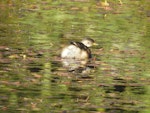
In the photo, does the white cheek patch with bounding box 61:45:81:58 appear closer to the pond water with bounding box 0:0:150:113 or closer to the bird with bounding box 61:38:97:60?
the bird with bounding box 61:38:97:60

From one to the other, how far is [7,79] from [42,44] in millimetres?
3254

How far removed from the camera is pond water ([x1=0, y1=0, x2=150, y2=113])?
9234 mm

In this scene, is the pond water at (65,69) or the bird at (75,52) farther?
the bird at (75,52)

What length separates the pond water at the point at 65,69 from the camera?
9234mm

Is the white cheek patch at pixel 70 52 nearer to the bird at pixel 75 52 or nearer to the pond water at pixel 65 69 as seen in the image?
the bird at pixel 75 52

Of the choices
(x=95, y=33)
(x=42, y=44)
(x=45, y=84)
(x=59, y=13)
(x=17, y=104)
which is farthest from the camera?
(x=59, y=13)

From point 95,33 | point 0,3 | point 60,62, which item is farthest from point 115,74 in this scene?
point 0,3

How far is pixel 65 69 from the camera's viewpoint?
37.2 ft

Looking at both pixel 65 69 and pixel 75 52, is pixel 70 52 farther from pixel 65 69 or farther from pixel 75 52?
pixel 65 69

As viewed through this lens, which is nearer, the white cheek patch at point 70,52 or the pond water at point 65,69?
the pond water at point 65,69

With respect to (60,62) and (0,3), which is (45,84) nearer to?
(60,62)

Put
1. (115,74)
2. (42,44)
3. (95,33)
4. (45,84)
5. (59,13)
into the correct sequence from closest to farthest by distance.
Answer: (45,84)
(115,74)
(42,44)
(95,33)
(59,13)

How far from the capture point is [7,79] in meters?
10.4

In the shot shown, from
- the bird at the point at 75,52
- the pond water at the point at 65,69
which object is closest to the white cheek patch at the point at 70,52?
the bird at the point at 75,52
